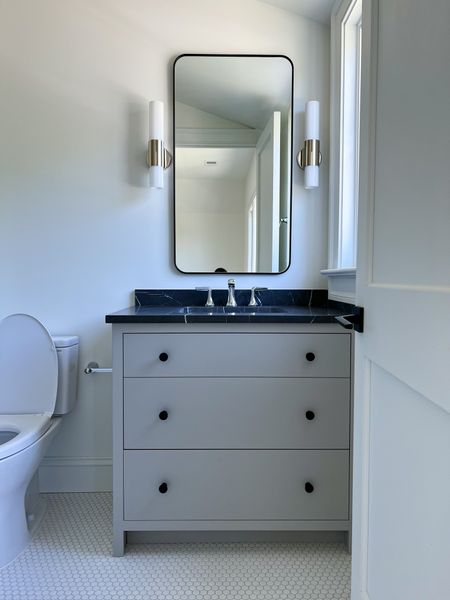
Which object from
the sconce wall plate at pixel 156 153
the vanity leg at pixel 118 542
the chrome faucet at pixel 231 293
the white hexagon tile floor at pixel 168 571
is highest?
the sconce wall plate at pixel 156 153

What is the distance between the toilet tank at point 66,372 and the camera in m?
1.71

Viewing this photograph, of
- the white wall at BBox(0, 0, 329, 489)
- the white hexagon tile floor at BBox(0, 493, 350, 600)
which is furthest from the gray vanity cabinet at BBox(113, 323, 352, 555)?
the white wall at BBox(0, 0, 329, 489)

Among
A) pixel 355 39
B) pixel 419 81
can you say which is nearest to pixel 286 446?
pixel 419 81

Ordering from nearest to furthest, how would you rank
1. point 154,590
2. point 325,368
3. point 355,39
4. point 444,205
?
point 444,205 < point 154,590 < point 325,368 < point 355,39

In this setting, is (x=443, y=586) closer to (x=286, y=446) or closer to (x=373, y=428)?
(x=373, y=428)

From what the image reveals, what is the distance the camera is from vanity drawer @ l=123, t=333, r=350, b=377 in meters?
1.39

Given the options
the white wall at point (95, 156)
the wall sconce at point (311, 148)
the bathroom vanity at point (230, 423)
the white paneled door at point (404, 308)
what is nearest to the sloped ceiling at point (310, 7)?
the white wall at point (95, 156)

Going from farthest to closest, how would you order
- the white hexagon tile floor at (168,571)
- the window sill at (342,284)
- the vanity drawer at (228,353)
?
the window sill at (342,284), the vanity drawer at (228,353), the white hexagon tile floor at (168,571)

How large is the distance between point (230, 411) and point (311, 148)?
1.31 m

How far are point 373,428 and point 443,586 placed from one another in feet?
1.05

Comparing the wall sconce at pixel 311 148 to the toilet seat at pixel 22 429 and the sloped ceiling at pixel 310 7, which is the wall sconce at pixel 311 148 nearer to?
the sloped ceiling at pixel 310 7

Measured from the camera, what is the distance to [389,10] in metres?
0.74

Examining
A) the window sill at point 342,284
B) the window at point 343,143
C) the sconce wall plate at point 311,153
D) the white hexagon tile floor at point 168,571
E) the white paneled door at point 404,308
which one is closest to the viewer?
the white paneled door at point 404,308

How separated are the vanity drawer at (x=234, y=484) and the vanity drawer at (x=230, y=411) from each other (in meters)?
0.05
